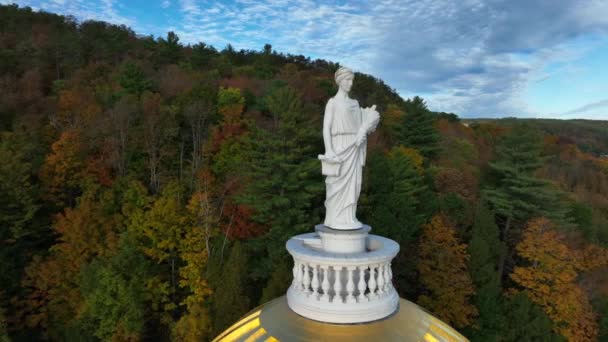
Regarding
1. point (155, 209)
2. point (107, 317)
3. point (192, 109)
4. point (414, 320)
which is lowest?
point (107, 317)

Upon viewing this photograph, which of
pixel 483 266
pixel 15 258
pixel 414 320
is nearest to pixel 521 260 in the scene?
pixel 483 266

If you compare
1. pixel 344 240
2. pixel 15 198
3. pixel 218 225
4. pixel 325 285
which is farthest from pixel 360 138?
pixel 15 198

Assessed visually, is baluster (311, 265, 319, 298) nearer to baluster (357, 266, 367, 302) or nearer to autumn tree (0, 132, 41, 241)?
baluster (357, 266, 367, 302)

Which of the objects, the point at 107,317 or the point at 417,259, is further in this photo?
the point at 417,259

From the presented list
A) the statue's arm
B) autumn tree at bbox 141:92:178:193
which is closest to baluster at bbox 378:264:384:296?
the statue's arm

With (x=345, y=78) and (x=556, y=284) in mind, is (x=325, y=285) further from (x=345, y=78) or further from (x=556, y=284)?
(x=556, y=284)

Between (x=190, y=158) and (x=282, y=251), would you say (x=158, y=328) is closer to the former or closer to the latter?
(x=282, y=251)
